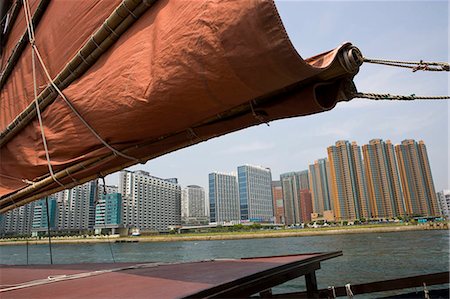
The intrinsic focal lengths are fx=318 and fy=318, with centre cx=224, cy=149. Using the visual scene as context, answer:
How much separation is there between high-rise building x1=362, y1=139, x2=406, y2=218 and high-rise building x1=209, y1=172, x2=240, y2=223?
34440mm

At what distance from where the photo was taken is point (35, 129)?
7.98 ft

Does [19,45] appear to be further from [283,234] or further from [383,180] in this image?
[383,180]

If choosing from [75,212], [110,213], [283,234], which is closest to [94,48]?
[283,234]

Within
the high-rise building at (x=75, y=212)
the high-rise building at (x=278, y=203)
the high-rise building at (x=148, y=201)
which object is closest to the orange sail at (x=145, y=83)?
the high-rise building at (x=148, y=201)

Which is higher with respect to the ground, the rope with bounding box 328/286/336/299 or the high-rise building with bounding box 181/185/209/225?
the high-rise building with bounding box 181/185/209/225

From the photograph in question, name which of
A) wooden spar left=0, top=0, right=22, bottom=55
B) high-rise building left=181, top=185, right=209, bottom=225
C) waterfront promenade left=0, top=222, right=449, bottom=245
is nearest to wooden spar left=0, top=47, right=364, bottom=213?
wooden spar left=0, top=0, right=22, bottom=55

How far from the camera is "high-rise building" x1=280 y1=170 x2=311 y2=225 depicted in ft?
283

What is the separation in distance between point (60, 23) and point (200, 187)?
99796mm

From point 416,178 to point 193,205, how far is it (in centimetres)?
6105

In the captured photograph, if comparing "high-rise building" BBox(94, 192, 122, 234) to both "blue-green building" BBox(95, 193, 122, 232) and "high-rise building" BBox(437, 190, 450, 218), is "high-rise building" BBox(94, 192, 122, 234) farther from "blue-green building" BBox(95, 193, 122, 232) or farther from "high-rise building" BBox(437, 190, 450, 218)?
"high-rise building" BBox(437, 190, 450, 218)

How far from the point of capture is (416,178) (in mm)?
50000

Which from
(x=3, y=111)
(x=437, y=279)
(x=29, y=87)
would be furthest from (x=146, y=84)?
(x=437, y=279)

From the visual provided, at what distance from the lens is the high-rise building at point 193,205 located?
90.4 meters

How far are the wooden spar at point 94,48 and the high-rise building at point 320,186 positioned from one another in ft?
254
